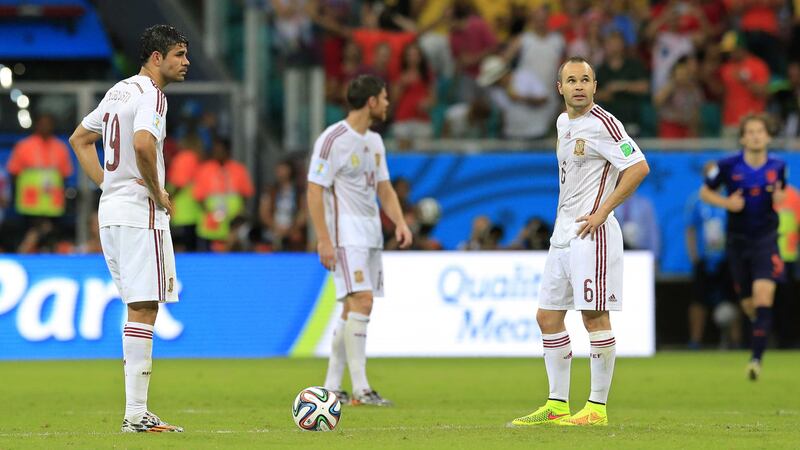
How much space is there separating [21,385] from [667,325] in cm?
946

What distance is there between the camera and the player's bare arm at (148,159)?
8.12 meters

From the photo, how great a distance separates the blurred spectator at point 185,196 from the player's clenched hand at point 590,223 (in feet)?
35.3

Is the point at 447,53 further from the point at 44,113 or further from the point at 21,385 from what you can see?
the point at 21,385

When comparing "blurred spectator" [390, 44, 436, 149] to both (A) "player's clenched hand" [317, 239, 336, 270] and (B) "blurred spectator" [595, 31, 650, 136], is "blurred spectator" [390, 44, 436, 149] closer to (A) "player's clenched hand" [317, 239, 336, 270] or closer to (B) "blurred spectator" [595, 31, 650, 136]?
(B) "blurred spectator" [595, 31, 650, 136]

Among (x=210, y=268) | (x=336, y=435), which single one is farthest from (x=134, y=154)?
(x=210, y=268)

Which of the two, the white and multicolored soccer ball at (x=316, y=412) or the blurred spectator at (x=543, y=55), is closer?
the white and multicolored soccer ball at (x=316, y=412)

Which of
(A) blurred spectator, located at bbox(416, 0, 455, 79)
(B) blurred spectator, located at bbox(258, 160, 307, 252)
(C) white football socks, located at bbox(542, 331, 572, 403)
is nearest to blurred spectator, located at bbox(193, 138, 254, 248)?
(B) blurred spectator, located at bbox(258, 160, 307, 252)

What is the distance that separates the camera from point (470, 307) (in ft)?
56.7

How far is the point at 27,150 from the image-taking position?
18688 mm

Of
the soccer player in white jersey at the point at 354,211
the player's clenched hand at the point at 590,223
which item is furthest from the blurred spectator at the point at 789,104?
the player's clenched hand at the point at 590,223

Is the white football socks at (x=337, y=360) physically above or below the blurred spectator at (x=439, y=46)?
below

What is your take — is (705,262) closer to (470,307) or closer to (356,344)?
(470,307)

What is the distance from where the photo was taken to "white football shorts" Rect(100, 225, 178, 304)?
829 centimetres

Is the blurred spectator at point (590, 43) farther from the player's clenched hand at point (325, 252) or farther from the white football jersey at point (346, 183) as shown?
the player's clenched hand at point (325, 252)
